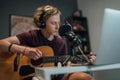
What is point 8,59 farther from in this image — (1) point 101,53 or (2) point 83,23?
(2) point 83,23

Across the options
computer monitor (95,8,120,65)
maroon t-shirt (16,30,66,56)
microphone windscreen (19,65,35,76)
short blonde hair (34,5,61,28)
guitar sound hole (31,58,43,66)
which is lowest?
microphone windscreen (19,65,35,76)

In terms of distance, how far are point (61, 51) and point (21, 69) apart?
0.40 metres

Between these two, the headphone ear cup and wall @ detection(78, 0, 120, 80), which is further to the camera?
wall @ detection(78, 0, 120, 80)

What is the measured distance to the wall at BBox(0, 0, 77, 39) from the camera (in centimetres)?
334

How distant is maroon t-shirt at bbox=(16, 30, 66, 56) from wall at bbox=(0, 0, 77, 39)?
161 cm

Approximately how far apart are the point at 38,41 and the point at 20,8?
1.90 m

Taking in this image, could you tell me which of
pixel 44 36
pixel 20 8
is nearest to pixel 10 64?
pixel 44 36

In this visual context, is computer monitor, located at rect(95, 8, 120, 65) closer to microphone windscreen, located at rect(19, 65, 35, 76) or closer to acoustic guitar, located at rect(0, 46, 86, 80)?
acoustic guitar, located at rect(0, 46, 86, 80)

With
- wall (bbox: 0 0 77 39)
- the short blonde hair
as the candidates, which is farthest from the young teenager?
wall (bbox: 0 0 77 39)

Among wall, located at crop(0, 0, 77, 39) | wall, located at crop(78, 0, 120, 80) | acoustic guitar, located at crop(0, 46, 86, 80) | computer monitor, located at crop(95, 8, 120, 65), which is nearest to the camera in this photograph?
computer monitor, located at crop(95, 8, 120, 65)

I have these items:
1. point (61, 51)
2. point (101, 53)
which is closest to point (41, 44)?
point (61, 51)

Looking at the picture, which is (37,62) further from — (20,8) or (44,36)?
(20,8)

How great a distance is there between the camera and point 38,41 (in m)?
1.82

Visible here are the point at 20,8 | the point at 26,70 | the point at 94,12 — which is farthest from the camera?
the point at 94,12
